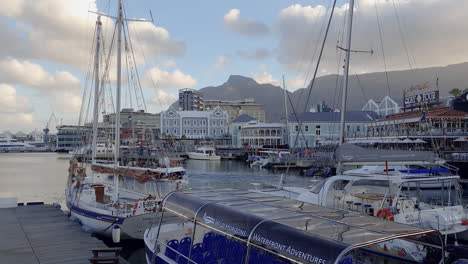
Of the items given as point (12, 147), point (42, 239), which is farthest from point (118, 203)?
point (12, 147)

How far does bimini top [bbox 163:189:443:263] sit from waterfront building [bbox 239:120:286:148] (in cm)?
8420

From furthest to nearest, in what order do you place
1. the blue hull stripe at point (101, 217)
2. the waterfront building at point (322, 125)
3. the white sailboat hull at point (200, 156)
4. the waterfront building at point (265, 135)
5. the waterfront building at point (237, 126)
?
the waterfront building at point (237, 126) < the waterfront building at point (265, 135) < the white sailboat hull at point (200, 156) < the waterfront building at point (322, 125) < the blue hull stripe at point (101, 217)

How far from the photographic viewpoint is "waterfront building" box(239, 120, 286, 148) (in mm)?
97125

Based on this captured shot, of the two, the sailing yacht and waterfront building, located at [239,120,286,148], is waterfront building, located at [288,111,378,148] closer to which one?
waterfront building, located at [239,120,286,148]

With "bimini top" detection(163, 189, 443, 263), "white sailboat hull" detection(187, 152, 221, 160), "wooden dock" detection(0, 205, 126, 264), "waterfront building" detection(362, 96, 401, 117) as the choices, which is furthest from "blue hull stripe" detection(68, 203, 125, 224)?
"waterfront building" detection(362, 96, 401, 117)

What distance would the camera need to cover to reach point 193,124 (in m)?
120

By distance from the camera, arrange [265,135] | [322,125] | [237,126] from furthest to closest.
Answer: [237,126] < [265,135] < [322,125]

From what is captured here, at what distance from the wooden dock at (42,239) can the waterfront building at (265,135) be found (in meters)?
75.0

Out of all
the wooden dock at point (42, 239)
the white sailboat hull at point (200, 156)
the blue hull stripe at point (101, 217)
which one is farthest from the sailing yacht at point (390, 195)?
the white sailboat hull at point (200, 156)

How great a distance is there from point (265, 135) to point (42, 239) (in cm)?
8359

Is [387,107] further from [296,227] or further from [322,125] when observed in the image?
[296,227]

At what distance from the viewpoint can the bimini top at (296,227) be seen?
22.0 ft

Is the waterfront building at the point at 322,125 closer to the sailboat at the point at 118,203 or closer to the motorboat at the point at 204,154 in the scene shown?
the motorboat at the point at 204,154

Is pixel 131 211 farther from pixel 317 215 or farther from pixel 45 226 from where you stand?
pixel 317 215
